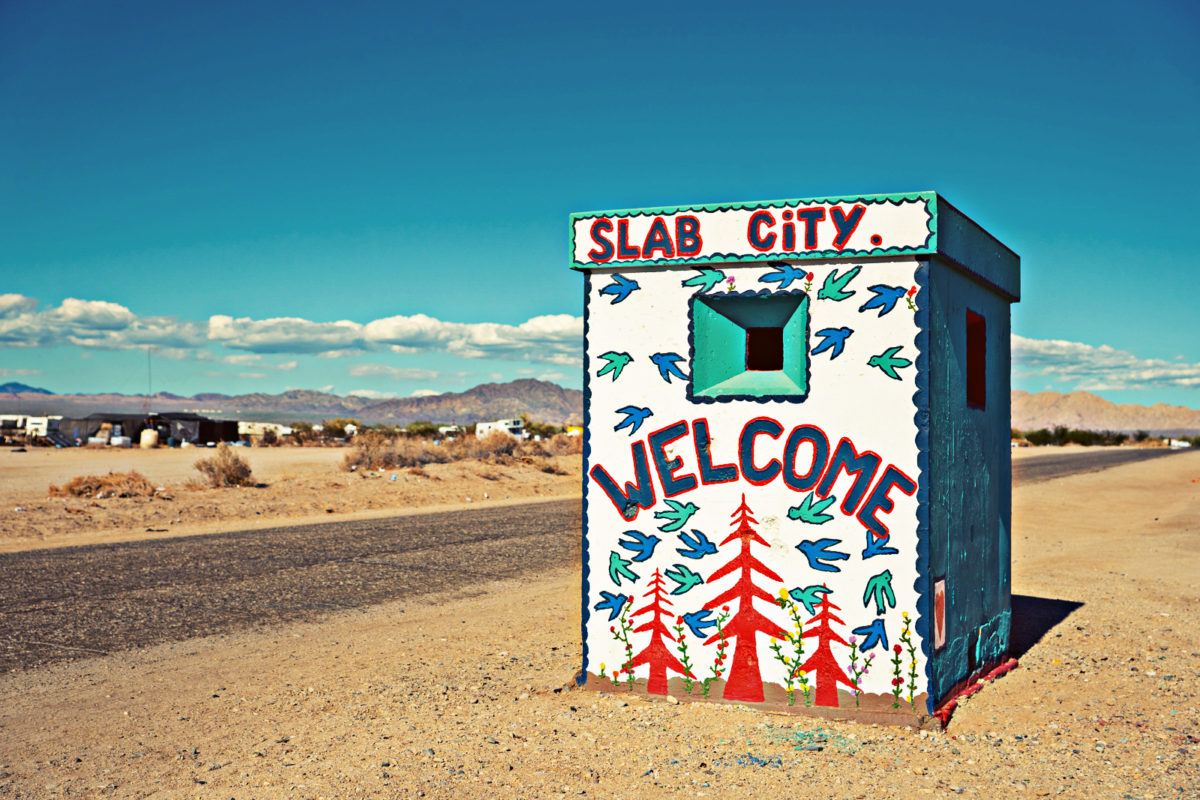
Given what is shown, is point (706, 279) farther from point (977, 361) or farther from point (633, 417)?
point (977, 361)

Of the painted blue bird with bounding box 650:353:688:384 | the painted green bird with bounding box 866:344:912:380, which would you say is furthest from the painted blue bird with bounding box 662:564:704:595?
the painted green bird with bounding box 866:344:912:380

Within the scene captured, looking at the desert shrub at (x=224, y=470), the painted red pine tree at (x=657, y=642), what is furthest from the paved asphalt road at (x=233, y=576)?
the desert shrub at (x=224, y=470)

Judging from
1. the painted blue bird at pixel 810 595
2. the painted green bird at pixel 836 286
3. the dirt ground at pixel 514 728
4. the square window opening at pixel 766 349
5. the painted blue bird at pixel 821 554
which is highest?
the painted green bird at pixel 836 286

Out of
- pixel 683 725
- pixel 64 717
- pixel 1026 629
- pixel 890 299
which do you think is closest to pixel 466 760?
pixel 683 725

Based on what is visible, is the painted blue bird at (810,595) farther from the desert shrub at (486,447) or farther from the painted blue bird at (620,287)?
the desert shrub at (486,447)

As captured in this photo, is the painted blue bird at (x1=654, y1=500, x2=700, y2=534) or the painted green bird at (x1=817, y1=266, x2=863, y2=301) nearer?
the painted green bird at (x1=817, y1=266, x2=863, y2=301)

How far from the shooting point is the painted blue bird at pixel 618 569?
5.91 meters

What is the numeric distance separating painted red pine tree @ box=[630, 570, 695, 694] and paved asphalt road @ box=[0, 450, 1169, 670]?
4.74 m

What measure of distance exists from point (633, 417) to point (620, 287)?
846mm

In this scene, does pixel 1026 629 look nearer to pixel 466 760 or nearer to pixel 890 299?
pixel 890 299

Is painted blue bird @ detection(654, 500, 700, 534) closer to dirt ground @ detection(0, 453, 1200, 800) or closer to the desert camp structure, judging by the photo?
dirt ground @ detection(0, 453, 1200, 800)

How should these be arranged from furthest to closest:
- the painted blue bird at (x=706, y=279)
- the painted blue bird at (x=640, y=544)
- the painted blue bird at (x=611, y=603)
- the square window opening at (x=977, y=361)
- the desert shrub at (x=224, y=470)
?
1. the desert shrub at (x=224, y=470)
2. the square window opening at (x=977, y=361)
3. the painted blue bird at (x=611, y=603)
4. the painted blue bird at (x=640, y=544)
5. the painted blue bird at (x=706, y=279)

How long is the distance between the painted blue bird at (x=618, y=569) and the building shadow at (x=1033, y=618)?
353cm

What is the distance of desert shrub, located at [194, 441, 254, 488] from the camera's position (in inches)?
908
